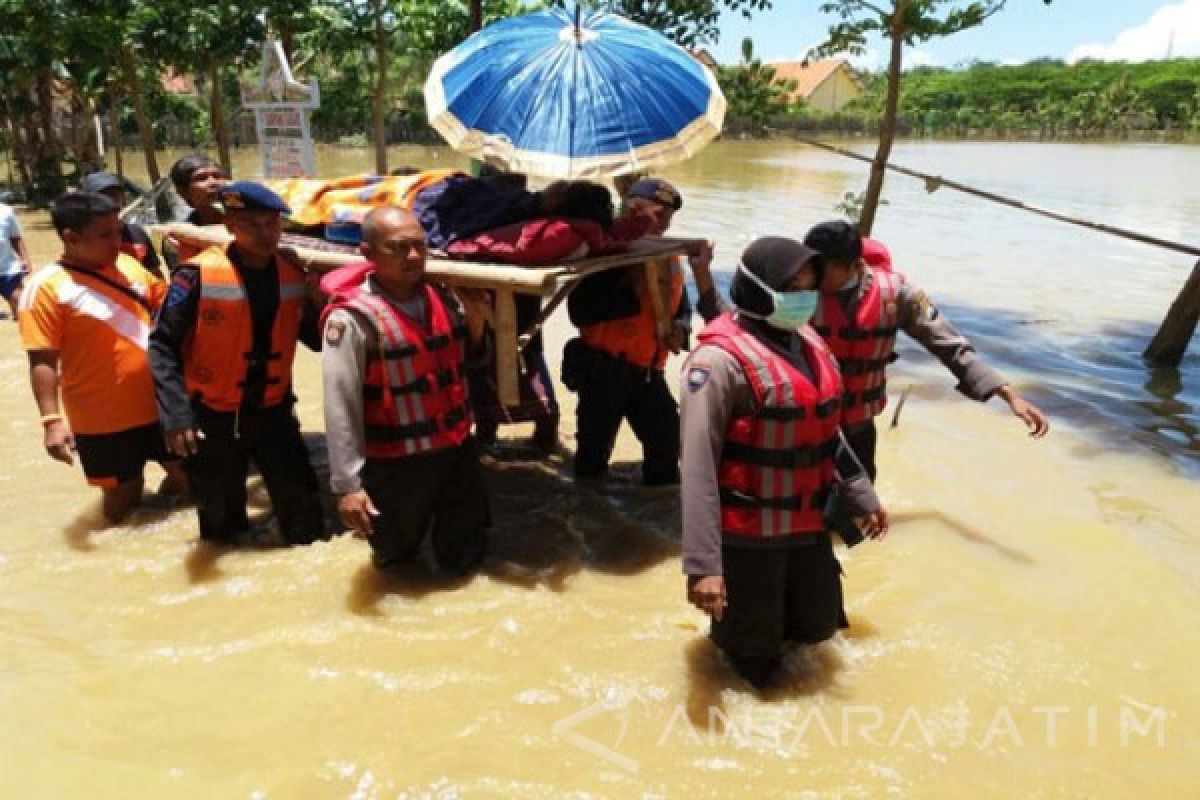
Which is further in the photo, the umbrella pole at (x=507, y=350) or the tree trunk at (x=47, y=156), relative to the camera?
the tree trunk at (x=47, y=156)

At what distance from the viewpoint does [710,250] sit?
4457 mm

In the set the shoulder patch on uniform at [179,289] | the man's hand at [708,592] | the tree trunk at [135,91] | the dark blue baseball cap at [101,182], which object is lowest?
the man's hand at [708,592]

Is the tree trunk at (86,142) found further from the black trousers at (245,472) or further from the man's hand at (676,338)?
the man's hand at (676,338)

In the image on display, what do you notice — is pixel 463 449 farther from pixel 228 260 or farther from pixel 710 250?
pixel 710 250

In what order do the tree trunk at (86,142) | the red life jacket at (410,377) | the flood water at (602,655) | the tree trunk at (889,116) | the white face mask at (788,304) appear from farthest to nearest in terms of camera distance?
the tree trunk at (86,142), the tree trunk at (889,116), the red life jacket at (410,377), the flood water at (602,655), the white face mask at (788,304)

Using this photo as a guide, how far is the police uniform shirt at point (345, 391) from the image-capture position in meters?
3.31

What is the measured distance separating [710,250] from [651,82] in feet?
2.75

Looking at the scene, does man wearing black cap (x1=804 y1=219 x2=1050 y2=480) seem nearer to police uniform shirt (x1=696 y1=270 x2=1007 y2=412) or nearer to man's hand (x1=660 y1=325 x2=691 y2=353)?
police uniform shirt (x1=696 y1=270 x2=1007 y2=412)

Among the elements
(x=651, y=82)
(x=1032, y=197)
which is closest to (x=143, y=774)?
(x=651, y=82)

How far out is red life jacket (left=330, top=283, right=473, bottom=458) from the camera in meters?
3.43

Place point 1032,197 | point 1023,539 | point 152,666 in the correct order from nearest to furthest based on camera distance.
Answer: point 152,666, point 1023,539, point 1032,197

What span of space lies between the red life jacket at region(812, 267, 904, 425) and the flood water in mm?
968

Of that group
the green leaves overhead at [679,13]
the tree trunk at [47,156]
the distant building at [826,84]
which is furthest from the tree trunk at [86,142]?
the distant building at [826,84]

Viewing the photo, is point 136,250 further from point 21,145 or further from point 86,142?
point 21,145
